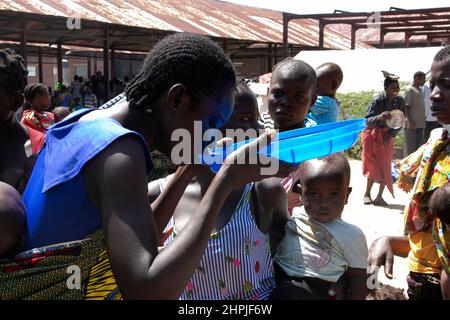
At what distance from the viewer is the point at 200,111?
1532 mm

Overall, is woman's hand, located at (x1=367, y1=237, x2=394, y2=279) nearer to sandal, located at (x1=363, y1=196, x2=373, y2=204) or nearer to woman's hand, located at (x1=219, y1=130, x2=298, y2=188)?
woman's hand, located at (x1=219, y1=130, x2=298, y2=188)

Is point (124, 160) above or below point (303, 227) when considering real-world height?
above

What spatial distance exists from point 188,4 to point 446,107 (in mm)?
16925

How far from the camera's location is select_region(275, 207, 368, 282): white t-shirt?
221 cm

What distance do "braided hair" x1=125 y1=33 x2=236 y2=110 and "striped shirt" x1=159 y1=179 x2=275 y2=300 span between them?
0.61m

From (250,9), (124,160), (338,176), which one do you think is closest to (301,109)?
(338,176)

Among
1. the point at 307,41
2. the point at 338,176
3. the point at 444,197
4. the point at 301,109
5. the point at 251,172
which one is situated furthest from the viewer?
the point at 307,41

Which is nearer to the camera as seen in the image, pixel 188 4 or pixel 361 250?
pixel 361 250

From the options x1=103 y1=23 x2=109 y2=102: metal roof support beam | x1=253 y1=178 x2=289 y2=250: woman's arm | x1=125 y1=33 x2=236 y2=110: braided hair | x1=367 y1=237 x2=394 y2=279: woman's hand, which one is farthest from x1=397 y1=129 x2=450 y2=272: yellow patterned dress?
x1=103 y1=23 x2=109 y2=102: metal roof support beam

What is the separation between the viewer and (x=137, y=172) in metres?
1.35

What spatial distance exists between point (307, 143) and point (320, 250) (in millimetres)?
820

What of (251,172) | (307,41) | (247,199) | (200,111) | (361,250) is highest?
(307,41)

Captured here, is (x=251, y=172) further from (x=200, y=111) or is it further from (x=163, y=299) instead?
(x=163, y=299)

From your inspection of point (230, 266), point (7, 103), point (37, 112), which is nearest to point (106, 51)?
point (37, 112)
